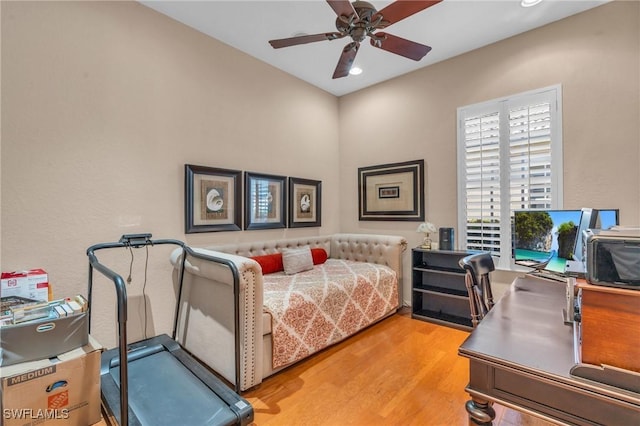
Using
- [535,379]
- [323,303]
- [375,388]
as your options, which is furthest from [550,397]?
[323,303]

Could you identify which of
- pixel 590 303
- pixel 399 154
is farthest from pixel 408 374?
pixel 399 154

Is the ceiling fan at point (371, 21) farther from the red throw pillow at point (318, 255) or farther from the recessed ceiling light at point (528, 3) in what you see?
the red throw pillow at point (318, 255)

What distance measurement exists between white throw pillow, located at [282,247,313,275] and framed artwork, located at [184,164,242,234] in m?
0.67

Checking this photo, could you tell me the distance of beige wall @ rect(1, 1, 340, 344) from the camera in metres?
2.16

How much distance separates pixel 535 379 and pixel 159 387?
2086mm

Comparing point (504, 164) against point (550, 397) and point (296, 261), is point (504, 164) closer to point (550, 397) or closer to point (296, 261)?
point (296, 261)

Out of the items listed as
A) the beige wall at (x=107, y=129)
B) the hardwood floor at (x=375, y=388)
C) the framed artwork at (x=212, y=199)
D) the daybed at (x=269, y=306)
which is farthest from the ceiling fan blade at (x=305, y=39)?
the hardwood floor at (x=375, y=388)

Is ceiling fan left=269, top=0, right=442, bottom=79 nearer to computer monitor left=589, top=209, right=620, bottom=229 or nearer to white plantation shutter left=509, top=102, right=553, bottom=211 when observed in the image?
white plantation shutter left=509, top=102, right=553, bottom=211

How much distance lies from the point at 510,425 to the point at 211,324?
7.09ft

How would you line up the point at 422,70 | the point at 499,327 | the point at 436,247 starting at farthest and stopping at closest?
the point at 422,70 → the point at 436,247 → the point at 499,327

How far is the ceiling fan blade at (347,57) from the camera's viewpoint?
2.41 meters

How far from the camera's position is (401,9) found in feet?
6.44

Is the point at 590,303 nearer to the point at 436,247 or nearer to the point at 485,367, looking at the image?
the point at 485,367

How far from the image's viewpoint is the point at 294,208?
4113 millimetres
